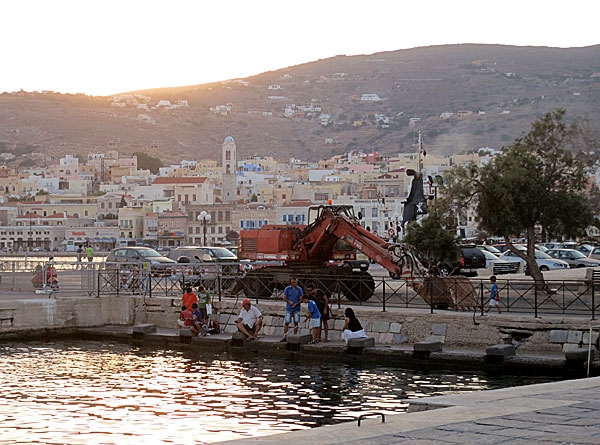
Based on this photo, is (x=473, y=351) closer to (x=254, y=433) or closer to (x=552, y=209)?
(x=254, y=433)

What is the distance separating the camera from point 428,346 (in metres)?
19.4

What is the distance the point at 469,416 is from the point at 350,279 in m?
13.9

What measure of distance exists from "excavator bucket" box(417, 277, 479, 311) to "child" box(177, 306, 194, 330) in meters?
5.66

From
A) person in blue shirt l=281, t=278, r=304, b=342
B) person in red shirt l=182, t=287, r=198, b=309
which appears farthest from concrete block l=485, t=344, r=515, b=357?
person in red shirt l=182, t=287, r=198, b=309

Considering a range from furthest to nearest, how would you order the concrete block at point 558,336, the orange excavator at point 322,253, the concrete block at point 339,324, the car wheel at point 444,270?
the car wheel at point 444,270 < the orange excavator at point 322,253 < the concrete block at point 339,324 < the concrete block at point 558,336

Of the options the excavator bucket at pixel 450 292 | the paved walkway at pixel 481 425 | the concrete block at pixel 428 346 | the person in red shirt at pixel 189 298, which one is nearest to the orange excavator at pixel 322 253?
the person in red shirt at pixel 189 298

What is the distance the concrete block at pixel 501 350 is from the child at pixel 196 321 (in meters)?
7.85

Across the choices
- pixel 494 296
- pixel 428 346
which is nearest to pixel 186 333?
pixel 428 346

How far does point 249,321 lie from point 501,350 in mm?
6571

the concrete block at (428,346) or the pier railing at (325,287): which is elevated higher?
the pier railing at (325,287)

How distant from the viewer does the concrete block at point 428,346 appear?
19.4 metres

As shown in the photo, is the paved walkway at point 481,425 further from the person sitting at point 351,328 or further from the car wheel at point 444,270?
the car wheel at point 444,270

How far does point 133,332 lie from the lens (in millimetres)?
24859

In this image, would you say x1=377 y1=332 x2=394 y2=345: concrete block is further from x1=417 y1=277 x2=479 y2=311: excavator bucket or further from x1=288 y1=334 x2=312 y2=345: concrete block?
x1=288 y1=334 x2=312 y2=345: concrete block
